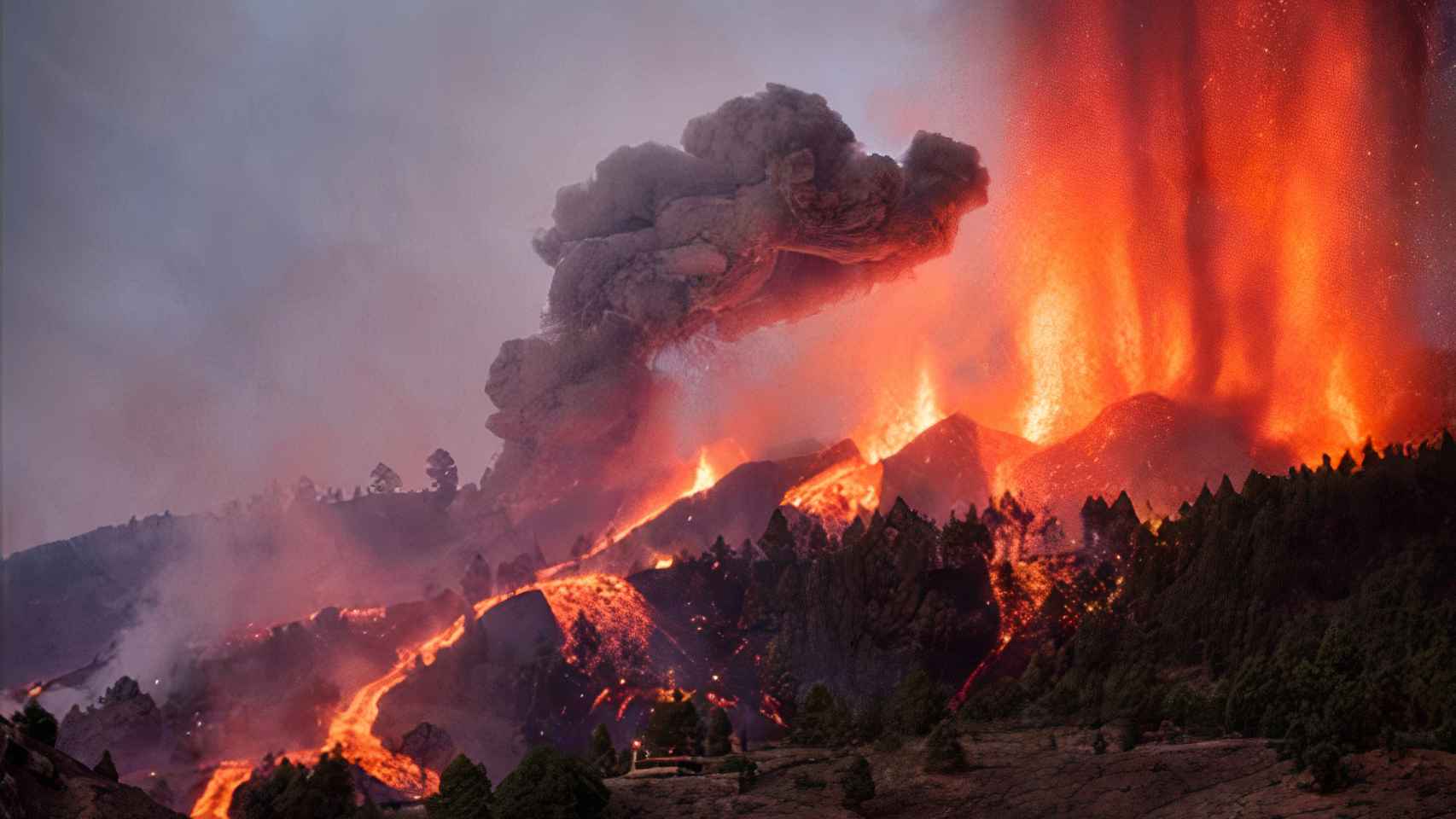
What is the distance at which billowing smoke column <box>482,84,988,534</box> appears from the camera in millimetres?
69312

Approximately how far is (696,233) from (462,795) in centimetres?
4713

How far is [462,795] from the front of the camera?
1061 inches

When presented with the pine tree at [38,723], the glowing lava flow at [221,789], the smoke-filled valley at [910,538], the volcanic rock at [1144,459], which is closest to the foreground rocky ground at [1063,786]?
the smoke-filled valley at [910,538]

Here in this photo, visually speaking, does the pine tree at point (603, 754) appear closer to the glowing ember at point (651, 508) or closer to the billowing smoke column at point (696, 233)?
the billowing smoke column at point (696, 233)

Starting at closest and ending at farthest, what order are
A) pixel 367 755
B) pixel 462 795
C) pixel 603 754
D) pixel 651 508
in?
pixel 462 795 < pixel 603 754 < pixel 367 755 < pixel 651 508

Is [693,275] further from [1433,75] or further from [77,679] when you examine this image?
[77,679]

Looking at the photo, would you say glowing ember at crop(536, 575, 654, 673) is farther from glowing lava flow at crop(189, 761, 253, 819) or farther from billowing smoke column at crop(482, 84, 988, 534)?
glowing lava flow at crop(189, 761, 253, 819)

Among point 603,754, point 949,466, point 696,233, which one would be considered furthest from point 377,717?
point 949,466

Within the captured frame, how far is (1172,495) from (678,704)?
30.2 m

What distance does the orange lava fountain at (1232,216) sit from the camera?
52750 millimetres

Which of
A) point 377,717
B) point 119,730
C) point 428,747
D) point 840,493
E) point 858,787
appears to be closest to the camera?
point 858,787

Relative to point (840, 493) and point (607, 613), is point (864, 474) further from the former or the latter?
point (607, 613)

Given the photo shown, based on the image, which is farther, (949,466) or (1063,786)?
(949,466)

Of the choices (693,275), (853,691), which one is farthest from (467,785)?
(693,275)
